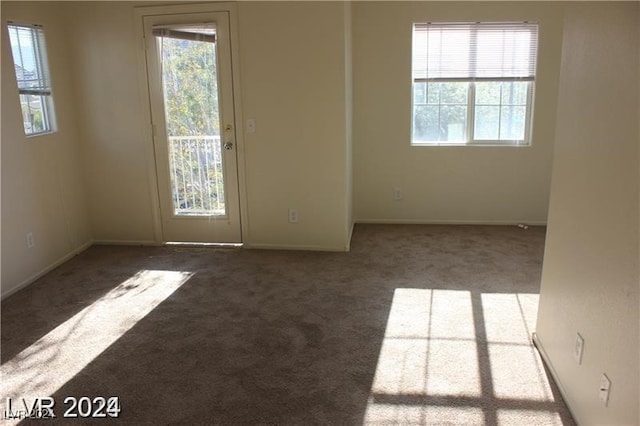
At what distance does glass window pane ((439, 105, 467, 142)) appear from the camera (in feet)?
17.2

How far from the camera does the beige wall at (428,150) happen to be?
4.98 metres

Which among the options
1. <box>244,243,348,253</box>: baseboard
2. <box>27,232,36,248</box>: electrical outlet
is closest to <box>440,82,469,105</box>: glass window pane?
<box>244,243,348,253</box>: baseboard

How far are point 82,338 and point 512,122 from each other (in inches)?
168

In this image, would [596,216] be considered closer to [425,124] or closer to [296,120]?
[296,120]

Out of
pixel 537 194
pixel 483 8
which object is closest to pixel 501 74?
pixel 483 8

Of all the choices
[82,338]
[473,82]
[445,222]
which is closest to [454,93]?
[473,82]

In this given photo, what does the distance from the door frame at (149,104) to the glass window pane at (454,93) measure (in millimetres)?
2055

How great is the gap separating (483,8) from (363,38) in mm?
1159

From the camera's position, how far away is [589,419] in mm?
2184

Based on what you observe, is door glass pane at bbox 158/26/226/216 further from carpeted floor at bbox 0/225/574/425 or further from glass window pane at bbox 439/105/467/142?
glass window pane at bbox 439/105/467/142

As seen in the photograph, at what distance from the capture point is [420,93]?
17.1 ft

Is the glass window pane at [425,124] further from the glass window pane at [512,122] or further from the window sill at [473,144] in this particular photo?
the glass window pane at [512,122]

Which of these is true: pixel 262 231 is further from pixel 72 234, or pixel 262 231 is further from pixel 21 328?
pixel 21 328

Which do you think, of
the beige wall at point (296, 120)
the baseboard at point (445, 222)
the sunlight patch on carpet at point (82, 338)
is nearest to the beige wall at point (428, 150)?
the baseboard at point (445, 222)
